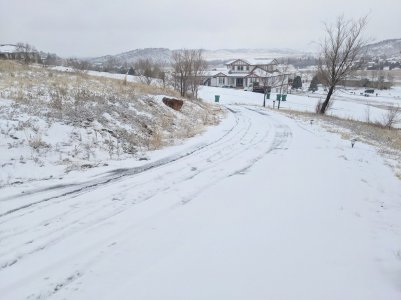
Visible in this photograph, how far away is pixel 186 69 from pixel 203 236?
28407 mm

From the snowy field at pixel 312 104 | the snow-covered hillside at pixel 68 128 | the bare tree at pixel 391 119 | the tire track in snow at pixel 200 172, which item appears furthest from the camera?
the snowy field at pixel 312 104

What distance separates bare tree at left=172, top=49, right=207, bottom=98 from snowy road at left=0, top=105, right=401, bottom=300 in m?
23.8

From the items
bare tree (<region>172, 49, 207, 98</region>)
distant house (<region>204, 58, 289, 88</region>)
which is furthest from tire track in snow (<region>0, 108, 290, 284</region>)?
distant house (<region>204, 58, 289, 88</region>)

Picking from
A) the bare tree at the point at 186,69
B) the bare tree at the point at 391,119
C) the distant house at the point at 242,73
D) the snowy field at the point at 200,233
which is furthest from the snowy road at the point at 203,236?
the distant house at the point at 242,73

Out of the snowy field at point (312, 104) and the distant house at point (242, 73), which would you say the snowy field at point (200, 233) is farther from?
the distant house at point (242, 73)

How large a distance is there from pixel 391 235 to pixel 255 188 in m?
3.05

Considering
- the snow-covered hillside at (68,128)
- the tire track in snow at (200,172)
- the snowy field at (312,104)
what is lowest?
the snowy field at (312,104)

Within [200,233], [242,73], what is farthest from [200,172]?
[242,73]

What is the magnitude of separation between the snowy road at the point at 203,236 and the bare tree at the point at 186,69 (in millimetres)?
23836

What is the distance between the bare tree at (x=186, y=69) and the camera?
107 ft

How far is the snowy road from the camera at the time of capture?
432cm

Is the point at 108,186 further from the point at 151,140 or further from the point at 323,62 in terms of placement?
the point at 323,62

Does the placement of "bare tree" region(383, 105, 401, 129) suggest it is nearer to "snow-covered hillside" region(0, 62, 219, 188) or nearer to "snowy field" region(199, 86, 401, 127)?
"snowy field" region(199, 86, 401, 127)

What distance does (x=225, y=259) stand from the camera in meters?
4.96
